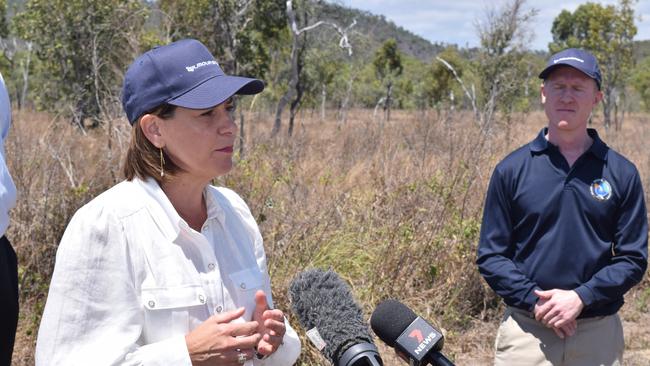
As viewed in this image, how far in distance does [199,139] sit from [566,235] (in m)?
1.65

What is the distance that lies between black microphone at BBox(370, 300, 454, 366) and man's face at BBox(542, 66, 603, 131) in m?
1.61

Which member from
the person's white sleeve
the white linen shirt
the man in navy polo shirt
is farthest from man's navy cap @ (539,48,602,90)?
the person's white sleeve

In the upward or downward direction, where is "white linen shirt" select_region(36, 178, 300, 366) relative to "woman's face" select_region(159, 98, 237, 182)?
downward

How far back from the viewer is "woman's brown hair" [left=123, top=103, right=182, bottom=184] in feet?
5.62

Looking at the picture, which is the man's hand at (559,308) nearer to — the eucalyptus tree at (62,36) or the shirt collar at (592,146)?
the shirt collar at (592,146)

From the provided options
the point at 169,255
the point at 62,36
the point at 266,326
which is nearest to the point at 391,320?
the point at 266,326

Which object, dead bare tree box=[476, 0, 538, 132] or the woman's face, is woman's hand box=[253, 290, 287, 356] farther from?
dead bare tree box=[476, 0, 538, 132]

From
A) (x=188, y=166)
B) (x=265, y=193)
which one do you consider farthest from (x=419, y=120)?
(x=188, y=166)

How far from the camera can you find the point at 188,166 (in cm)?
173

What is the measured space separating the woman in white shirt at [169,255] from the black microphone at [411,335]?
322 mm

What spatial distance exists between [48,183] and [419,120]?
6.50m

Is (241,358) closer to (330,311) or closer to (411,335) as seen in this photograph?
(330,311)

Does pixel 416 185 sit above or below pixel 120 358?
below

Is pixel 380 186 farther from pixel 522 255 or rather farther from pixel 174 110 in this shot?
pixel 174 110
